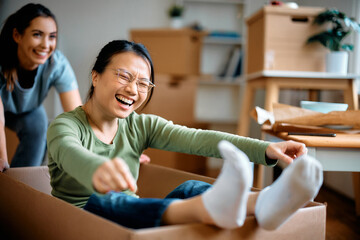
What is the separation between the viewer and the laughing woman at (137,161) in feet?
2.21

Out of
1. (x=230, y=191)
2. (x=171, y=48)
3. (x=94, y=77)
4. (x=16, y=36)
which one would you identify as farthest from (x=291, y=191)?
(x=171, y=48)

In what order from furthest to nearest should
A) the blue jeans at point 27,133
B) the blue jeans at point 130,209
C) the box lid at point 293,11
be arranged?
the box lid at point 293,11 → the blue jeans at point 27,133 → the blue jeans at point 130,209

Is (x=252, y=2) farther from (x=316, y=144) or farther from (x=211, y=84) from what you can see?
(x=316, y=144)

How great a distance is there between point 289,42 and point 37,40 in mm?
1200

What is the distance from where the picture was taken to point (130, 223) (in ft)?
2.56

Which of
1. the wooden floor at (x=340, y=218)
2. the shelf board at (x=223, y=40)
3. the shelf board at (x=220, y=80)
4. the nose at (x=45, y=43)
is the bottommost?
the wooden floor at (x=340, y=218)

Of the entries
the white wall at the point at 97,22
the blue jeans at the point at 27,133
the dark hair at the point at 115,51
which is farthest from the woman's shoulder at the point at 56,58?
the white wall at the point at 97,22

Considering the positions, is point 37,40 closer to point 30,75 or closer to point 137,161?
point 30,75

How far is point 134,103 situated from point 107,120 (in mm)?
88

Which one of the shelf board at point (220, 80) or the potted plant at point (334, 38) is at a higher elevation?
the potted plant at point (334, 38)

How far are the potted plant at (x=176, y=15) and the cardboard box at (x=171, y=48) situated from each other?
32 centimetres

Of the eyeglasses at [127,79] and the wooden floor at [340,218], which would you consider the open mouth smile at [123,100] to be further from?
the wooden floor at [340,218]

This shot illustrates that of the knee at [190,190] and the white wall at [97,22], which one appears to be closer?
the knee at [190,190]

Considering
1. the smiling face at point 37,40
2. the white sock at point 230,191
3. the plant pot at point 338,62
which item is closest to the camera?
the white sock at point 230,191
